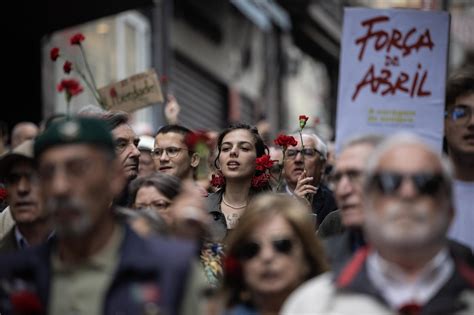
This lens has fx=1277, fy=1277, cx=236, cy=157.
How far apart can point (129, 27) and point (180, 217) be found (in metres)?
15.4

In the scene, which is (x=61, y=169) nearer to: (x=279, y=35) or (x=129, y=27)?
(x=129, y=27)

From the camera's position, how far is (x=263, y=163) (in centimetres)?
909

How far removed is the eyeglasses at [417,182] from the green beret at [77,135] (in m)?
1.12

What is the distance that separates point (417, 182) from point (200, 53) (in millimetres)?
19197

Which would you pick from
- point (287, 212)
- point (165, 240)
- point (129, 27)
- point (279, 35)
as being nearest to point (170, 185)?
point (287, 212)

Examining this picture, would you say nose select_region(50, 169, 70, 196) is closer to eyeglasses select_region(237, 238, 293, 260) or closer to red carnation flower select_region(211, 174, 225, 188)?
eyeglasses select_region(237, 238, 293, 260)

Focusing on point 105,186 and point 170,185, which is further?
point 170,185

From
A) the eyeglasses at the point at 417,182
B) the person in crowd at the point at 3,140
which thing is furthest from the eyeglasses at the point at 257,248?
the person in crowd at the point at 3,140

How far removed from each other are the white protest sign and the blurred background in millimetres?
4252

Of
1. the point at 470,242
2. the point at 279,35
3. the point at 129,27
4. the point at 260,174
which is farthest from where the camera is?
the point at 279,35

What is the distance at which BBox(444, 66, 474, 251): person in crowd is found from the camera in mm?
6824

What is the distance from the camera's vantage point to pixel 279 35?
29797 millimetres

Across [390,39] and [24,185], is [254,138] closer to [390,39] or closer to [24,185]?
[390,39]

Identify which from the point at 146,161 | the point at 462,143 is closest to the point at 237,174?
the point at 146,161
